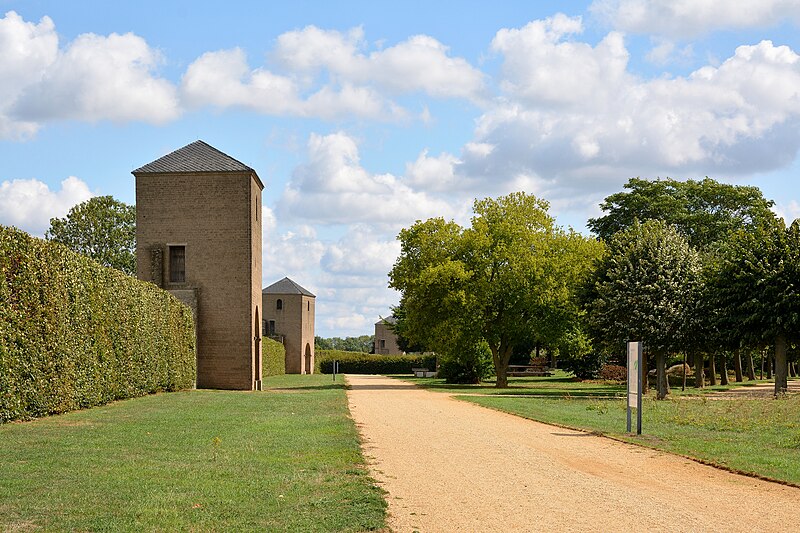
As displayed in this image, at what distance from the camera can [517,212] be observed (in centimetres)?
4656

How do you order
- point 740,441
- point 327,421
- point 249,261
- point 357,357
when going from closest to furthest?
point 740,441 < point 327,421 < point 249,261 < point 357,357

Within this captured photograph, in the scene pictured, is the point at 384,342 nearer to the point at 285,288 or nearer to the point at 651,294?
the point at 285,288

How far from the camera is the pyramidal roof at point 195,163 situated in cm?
4119

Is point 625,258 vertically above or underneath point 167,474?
above

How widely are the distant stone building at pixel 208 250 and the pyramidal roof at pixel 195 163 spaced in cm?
6

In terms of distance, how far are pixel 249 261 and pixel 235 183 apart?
372 cm

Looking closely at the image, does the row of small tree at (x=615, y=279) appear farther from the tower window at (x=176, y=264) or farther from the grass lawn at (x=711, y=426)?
the tower window at (x=176, y=264)

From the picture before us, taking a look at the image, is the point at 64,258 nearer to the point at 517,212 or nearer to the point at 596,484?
the point at 596,484

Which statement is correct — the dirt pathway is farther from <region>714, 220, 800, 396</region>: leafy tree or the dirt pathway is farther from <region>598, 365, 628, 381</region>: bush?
<region>598, 365, 628, 381</region>: bush

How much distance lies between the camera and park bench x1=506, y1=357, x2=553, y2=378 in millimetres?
61844

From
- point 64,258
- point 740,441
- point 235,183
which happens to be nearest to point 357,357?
point 235,183

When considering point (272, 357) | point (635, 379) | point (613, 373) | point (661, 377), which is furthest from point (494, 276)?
point (635, 379)

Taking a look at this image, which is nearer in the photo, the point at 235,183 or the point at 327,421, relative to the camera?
the point at 327,421

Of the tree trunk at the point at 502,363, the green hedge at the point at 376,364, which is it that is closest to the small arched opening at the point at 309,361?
the green hedge at the point at 376,364
